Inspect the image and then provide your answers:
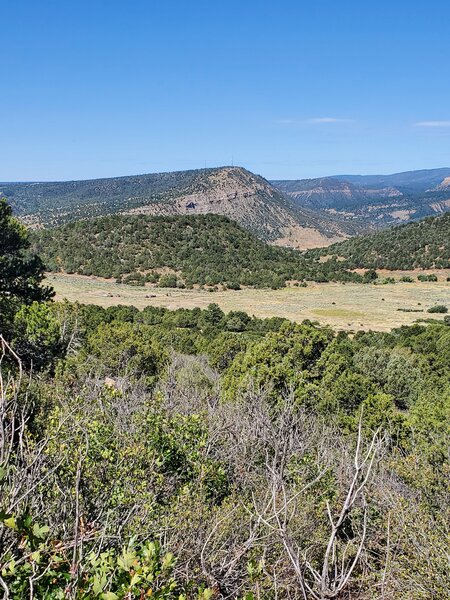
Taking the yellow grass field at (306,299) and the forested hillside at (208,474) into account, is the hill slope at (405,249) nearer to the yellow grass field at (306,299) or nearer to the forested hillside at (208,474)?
the yellow grass field at (306,299)

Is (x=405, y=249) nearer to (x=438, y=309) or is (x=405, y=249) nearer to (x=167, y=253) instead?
(x=438, y=309)

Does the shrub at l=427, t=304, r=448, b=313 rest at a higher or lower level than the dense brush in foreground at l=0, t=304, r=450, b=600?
lower

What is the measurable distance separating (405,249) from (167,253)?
55088 millimetres

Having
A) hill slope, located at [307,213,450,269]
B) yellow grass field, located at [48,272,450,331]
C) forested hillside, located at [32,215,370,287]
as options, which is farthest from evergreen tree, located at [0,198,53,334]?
hill slope, located at [307,213,450,269]

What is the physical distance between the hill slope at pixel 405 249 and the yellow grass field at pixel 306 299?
10956 millimetres

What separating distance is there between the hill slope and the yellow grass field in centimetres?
1096

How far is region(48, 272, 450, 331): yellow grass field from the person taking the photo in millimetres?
66312

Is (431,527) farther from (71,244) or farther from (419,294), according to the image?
(71,244)

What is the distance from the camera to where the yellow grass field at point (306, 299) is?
6631 cm

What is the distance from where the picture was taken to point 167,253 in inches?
3804

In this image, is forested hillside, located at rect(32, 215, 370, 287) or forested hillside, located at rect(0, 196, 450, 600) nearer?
forested hillside, located at rect(0, 196, 450, 600)

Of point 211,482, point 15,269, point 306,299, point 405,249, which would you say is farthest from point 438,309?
point 211,482

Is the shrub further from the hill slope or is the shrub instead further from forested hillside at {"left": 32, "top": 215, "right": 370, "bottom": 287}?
the hill slope

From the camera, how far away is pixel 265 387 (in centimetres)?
1816
